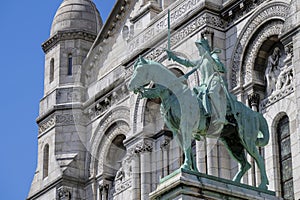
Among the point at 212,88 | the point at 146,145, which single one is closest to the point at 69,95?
the point at 146,145

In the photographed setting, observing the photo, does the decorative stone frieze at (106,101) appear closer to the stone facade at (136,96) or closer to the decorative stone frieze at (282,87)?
the stone facade at (136,96)

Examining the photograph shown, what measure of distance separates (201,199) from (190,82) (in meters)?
9.45

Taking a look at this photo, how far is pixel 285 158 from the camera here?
31.4 metres

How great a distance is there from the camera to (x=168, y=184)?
2523 cm

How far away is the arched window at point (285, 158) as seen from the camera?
102 feet

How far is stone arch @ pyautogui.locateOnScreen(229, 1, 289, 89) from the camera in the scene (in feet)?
107

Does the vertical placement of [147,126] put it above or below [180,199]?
above

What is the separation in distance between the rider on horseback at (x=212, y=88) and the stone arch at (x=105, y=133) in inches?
451

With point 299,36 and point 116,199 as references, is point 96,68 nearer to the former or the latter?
point 116,199

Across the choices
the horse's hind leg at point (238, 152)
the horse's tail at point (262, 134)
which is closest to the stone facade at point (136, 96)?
the horse's tail at point (262, 134)

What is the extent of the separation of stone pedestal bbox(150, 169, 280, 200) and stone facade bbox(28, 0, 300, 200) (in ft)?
12.3

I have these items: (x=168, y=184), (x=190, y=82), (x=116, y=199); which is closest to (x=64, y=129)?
Answer: (x=116, y=199)

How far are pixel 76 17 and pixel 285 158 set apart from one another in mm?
14459

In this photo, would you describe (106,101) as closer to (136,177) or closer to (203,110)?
(136,177)
